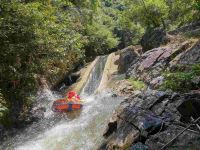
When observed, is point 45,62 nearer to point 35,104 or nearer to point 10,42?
point 10,42

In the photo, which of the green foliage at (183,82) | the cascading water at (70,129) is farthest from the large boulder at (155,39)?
the green foliage at (183,82)

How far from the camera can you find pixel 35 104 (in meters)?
17.0

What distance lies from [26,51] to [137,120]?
699 centimetres

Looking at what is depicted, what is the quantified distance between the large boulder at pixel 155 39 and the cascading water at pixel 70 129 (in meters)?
6.05

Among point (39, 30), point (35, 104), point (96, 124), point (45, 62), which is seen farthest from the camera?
point (35, 104)

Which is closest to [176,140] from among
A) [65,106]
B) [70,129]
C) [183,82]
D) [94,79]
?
[183,82]

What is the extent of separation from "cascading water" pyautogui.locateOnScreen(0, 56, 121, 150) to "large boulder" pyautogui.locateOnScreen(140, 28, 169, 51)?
6.05 meters

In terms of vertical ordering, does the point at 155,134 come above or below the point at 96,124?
above

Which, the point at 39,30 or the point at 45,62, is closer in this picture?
the point at 39,30

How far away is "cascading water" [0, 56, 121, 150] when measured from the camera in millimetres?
11008

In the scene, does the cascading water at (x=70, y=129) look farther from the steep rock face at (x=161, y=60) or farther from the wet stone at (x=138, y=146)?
the wet stone at (x=138, y=146)

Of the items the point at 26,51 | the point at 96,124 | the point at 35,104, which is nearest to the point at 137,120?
the point at 96,124

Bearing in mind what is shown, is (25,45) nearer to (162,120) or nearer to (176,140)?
(162,120)

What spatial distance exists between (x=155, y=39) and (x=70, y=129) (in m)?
12.5
